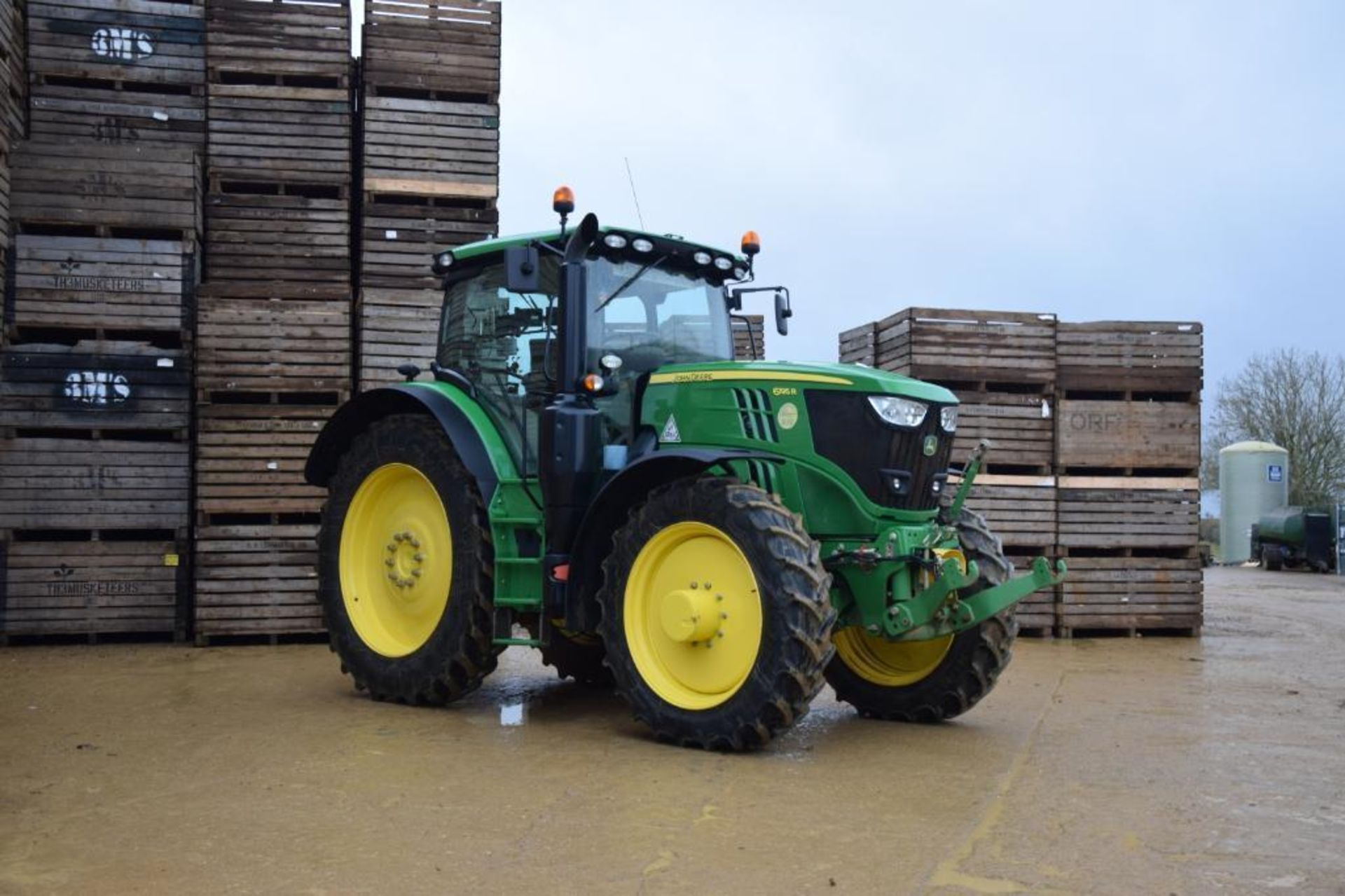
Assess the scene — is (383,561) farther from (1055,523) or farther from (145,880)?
(1055,523)

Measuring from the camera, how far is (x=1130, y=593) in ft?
36.8

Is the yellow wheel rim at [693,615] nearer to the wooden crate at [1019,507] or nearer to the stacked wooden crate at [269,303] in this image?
the stacked wooden crate at [269,303]

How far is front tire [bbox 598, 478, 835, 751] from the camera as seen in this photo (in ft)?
18.0

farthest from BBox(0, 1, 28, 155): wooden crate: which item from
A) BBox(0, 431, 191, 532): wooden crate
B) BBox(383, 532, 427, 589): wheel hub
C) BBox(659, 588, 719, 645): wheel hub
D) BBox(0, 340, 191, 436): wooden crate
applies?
BBox(659, 588, 719, 645): wheel hub

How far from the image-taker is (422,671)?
7.04 meters

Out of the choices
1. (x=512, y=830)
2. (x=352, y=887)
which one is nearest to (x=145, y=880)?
(x=352, y=887)

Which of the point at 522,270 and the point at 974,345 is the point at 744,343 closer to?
the point at 522,270

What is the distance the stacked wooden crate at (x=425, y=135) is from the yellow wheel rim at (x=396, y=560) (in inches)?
126

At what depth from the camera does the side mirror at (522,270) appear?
6223 mm

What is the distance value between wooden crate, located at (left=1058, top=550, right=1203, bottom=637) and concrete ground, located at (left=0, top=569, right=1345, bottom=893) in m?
3.04

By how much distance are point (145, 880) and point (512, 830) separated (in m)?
1.15

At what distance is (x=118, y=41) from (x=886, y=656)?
322 inches

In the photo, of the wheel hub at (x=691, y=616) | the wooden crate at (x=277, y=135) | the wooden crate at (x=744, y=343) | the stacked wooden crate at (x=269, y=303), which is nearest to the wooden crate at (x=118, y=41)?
the stacked wooden crate at (x=269, y=303)

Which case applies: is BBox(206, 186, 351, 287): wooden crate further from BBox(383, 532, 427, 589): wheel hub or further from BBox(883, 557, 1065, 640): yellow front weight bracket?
BBox(883, 557, 1065, 640): yellow front weight bracket
